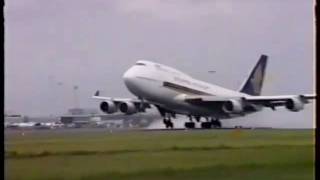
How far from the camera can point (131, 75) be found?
13.7 m

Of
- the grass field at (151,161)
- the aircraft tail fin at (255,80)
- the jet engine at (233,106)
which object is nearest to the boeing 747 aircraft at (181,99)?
the jet engine at (233,106)

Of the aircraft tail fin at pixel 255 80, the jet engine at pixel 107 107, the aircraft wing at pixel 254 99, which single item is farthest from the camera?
the aircraft tail fin at pixel 255 80

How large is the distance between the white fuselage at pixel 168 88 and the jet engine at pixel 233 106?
0.25 metres

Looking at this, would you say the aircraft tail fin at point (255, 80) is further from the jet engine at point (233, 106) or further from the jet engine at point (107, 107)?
the jet engine at point (107, 107)

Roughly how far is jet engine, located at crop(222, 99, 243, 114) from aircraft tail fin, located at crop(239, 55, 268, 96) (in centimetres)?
299

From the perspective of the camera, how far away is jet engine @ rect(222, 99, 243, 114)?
12555 millimetres

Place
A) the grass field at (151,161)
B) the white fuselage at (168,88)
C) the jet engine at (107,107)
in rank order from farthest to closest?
the white fuselage at (168,88)
the jet engine at (107,107)
the grass field at (151,161)

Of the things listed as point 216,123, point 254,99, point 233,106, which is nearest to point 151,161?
point 216,123

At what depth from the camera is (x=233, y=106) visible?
1260 cm

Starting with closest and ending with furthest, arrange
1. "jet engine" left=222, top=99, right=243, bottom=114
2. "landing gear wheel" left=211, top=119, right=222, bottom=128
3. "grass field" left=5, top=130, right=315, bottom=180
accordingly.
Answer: "grass field" left=5, top=130, right=315, bottom=180 < "landing gear wheel" left=211, top=119, right=222, bottom=128 < "jet engine" left=222, top=99, right=243, bottom=114

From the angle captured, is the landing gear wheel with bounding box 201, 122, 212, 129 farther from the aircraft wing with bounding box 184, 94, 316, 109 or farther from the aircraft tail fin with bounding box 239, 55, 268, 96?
the aircraft tail fin with bounding box 239, 55, 268, 96

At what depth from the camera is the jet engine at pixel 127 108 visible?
11883 mm

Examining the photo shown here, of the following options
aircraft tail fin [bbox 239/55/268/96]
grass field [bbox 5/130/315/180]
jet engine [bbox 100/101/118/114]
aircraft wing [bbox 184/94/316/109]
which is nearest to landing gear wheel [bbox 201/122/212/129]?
aircraft wing [bbox 184/94/316/109]

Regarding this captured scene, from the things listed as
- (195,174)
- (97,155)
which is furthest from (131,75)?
(195,174)
